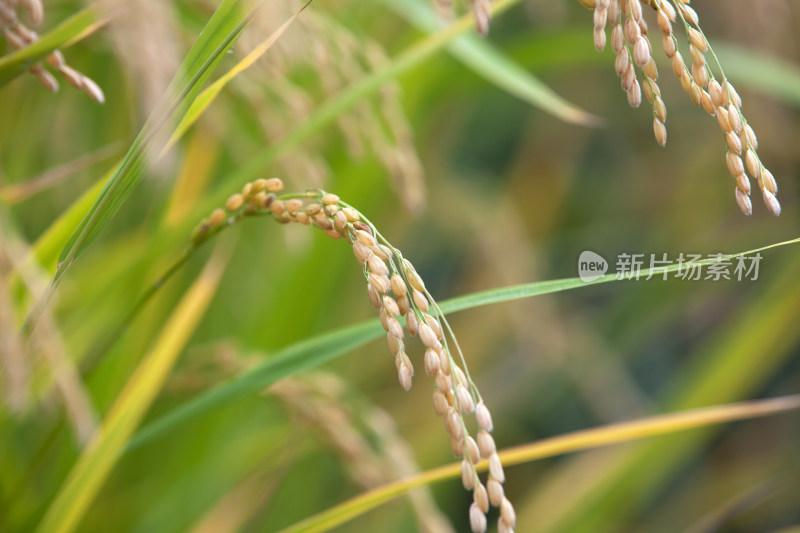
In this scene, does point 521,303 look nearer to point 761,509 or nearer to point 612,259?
point 612,259

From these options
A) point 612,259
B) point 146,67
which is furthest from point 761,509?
point 146,67

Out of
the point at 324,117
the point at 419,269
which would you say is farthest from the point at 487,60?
the point at 419,269

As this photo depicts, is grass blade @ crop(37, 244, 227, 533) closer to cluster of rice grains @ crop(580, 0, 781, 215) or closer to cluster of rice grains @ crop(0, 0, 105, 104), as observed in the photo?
cluster of rice grains @ crop(0, 0, 105, 104)

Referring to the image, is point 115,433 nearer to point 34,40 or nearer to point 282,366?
point 282,366

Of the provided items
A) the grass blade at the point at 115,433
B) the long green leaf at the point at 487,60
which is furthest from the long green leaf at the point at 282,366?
the long green leaf at the point at 487,60

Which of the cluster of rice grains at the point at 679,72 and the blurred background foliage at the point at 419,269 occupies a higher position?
the cluster of rice grains at the point at 679,72

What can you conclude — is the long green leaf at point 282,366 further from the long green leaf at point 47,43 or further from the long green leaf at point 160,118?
the long green leaf at point 47,43

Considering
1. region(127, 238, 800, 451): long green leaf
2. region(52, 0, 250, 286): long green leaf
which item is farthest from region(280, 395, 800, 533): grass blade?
region(52, 0, 250, 286): long green leaf

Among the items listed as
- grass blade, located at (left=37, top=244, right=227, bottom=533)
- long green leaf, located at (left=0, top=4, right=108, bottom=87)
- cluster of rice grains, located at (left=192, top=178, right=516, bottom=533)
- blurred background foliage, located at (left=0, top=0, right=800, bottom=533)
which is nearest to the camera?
cluster of rice grains, located at (left=192, top=178, right=516, bottom=533)
